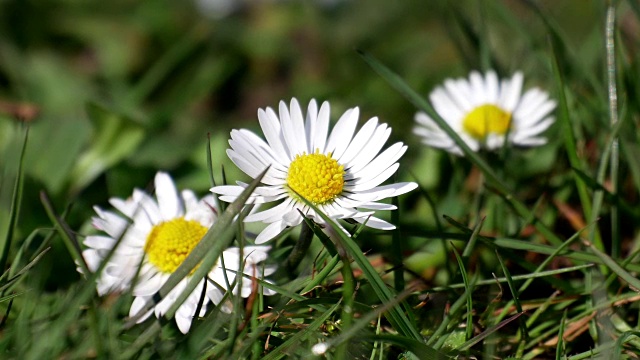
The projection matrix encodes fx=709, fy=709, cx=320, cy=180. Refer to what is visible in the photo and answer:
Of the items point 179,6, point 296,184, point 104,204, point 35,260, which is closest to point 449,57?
point 179,6

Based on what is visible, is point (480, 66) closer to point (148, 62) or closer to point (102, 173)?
point (102, 173)

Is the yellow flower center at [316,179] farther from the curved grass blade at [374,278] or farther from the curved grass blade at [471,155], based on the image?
the curved grass blade at [471,155]

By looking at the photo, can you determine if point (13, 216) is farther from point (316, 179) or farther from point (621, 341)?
point (621, 341)

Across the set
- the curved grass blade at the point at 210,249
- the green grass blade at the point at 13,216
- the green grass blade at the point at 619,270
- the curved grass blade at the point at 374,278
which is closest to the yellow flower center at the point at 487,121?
the green grass blade at the point at 619,270

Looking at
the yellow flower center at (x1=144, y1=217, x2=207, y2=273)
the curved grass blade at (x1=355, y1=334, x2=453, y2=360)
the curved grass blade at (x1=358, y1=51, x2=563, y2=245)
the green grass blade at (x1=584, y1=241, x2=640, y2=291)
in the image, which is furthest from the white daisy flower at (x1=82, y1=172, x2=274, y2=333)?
the green grass blade at (x1=584, y1=241, x2=640, y2=291)

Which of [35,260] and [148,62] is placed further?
[148,62]
